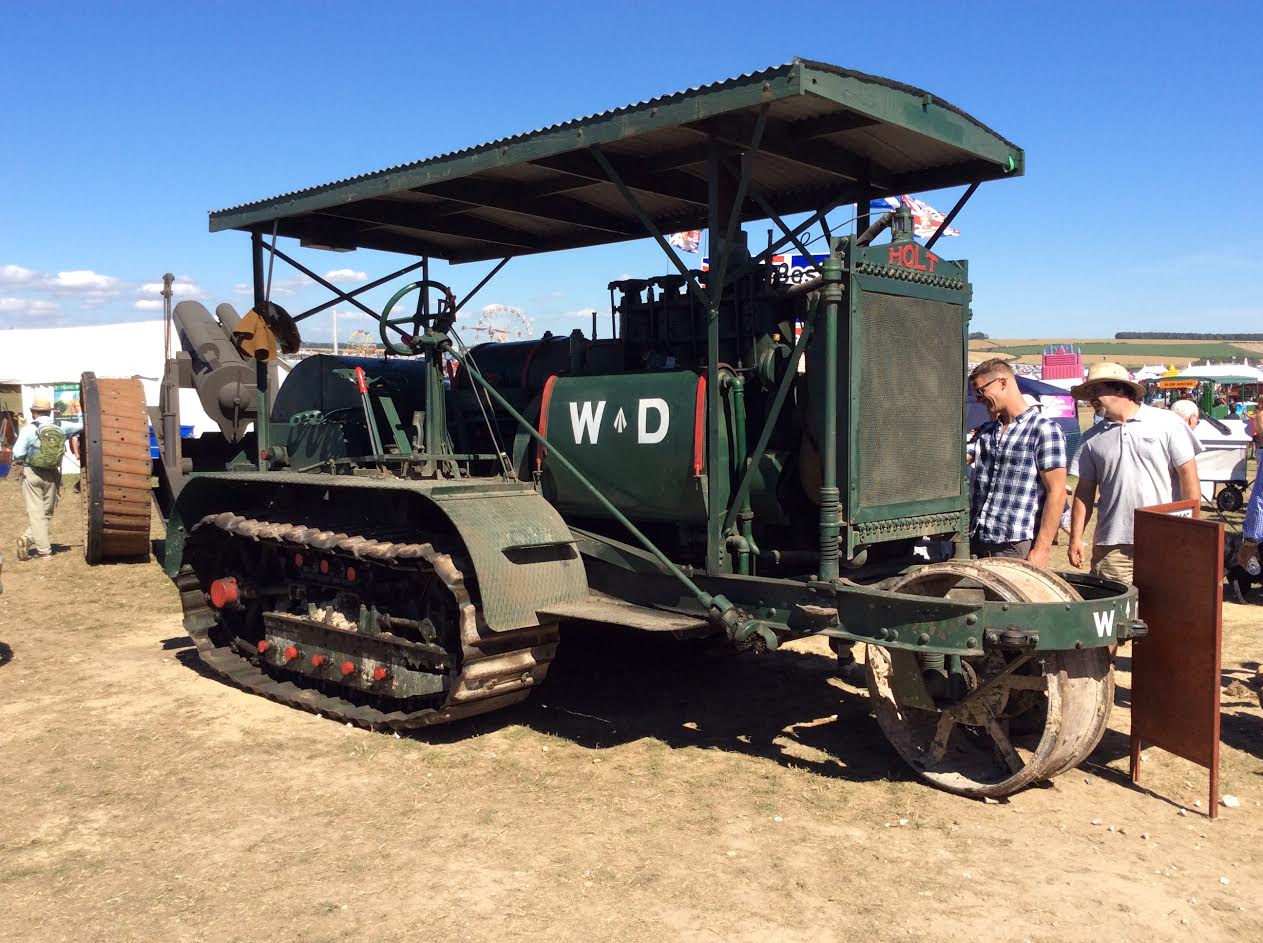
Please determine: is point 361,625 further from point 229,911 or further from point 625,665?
point 229,911

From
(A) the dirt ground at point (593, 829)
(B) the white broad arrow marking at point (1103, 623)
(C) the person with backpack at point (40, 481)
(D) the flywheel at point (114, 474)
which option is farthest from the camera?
(C) the person with backpack at point (40, 481)

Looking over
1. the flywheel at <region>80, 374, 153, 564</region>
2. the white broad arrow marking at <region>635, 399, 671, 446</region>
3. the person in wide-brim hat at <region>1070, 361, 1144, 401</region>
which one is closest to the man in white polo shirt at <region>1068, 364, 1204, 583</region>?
the person in wide-brim hat at <region>1070, 361, 1144, 401</region>

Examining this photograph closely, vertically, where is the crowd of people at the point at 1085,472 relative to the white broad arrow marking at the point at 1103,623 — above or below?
above

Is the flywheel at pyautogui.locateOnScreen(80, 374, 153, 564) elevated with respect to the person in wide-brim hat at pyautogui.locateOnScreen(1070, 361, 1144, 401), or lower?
lower

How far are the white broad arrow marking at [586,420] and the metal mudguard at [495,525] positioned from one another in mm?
407

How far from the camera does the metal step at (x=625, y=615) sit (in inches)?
191

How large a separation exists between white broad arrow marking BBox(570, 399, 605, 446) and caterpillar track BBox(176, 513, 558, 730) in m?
0.95

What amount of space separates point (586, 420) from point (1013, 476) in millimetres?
2175

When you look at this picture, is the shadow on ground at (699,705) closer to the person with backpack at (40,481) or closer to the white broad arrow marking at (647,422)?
the white broad arrow marking at (647,422)

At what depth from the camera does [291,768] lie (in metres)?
5.15

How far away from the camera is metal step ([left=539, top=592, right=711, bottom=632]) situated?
4855mm

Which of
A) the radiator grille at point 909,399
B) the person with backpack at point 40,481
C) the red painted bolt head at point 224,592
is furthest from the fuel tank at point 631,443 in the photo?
the person with backpack at point 40,481

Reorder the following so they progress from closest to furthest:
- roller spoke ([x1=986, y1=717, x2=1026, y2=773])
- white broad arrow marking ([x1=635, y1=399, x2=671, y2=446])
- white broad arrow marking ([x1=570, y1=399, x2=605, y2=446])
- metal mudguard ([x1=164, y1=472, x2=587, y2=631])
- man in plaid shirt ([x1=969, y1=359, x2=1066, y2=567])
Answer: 1. roller spoke ([x1=986, y1=717, x2=1026, y2=773])
2. metal mudguard ([x1=164, y1=472, x2=587, y2=631])
3. man in plaid shirt ([x1=969, y1=359, x2=1066, y2=567])
4. white broad arrow marking ([x1=635, y1=399, x2=671, y2=446])
5. white broad arrow marking ([x1=570, y1=399, x2=605, y2=446])

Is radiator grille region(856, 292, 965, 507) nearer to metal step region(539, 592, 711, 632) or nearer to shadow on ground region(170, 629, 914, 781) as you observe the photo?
metal step region(539, 592, 711, 632)
